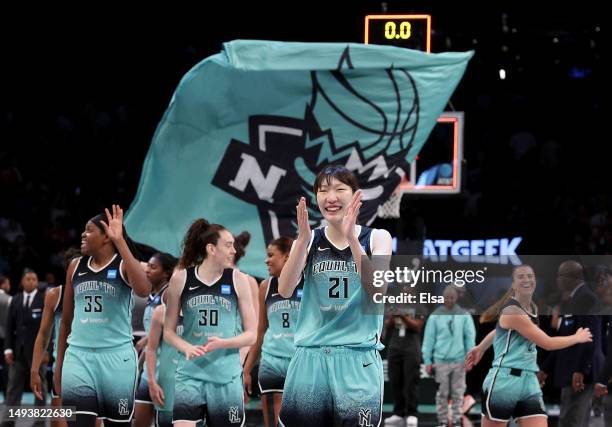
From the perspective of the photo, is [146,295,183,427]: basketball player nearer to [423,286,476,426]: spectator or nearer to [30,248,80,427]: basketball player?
[30,248,80,427]: basketball player

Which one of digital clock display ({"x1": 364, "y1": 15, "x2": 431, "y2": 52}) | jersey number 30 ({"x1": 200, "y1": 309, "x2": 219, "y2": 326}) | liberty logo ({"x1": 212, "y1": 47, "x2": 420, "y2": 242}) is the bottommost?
jersey number 30 ({"x1": 200, "y1": 309, "x2": 219, "y2": 326})

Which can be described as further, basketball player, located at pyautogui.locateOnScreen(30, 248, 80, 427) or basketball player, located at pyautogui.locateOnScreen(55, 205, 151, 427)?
basketball player, located at pyautogui.locateOnScreen(30, 248, 80, 427)

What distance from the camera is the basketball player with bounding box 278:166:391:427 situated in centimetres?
597

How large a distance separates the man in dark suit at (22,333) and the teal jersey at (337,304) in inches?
377

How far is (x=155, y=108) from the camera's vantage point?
881 inches

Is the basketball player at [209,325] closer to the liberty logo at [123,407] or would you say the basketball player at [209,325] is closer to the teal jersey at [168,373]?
the liberty logo at [123,407]

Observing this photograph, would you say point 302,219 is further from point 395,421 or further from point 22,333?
point 22,333

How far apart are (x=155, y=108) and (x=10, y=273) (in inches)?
199

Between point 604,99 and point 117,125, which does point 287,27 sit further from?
point 604,99

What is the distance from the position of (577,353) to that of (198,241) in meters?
3.99

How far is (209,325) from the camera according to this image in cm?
758

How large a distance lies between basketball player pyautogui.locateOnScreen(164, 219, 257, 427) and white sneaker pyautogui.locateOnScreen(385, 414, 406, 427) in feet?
21.0

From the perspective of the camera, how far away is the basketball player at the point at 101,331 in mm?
7848

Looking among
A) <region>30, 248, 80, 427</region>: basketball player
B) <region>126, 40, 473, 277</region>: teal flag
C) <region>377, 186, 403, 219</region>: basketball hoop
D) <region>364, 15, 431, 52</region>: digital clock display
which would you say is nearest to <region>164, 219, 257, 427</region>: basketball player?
<region>30, 248, 80, 427</region>: basketball player
